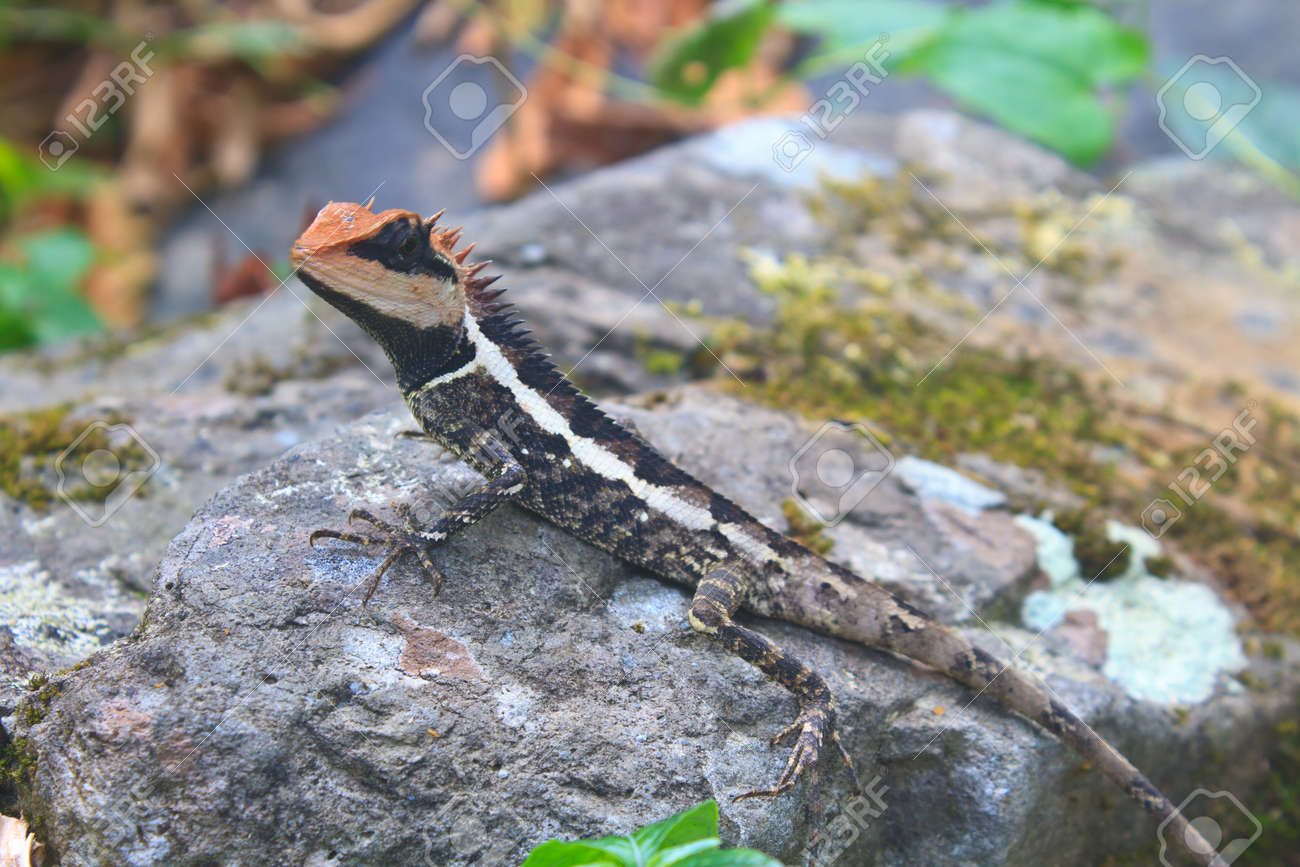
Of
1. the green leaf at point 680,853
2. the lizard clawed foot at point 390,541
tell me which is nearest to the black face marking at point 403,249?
the lizard clawed foot at point 390,541

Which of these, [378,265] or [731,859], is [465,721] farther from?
[378,265]

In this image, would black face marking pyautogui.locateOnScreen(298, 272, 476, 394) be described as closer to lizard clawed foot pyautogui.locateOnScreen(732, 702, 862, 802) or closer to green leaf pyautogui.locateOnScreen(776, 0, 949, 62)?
lizard clawed foot pyautogui.locateOnScreen(732, 702, 862, 802)

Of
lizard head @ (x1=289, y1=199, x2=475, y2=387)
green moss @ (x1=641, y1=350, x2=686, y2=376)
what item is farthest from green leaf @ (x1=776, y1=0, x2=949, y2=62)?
lizard head @ (x1=289, y1=199, x2=475, y2=387)

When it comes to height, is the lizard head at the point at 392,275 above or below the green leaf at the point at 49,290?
above

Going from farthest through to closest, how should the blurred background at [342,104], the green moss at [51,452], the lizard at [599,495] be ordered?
the blurred background at [342,104]
the green moss at [51,452]
the lizard at [599,495]

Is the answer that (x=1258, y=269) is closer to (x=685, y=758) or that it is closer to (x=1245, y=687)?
(x=1245, y=687)

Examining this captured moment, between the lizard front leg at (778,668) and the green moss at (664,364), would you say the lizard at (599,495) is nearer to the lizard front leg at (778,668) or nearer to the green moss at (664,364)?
the lizard front leg at (778,668)

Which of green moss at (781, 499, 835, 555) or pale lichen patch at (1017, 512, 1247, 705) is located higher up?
green moss at (781, 499, 835, 555)
